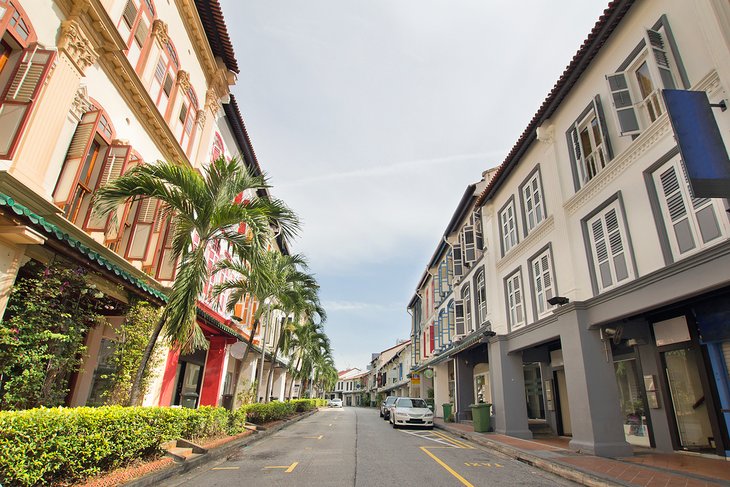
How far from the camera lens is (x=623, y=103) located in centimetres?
949

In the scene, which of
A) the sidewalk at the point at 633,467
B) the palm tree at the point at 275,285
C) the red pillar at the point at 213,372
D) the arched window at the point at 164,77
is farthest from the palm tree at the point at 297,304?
the sidewalk at the point at 633,467

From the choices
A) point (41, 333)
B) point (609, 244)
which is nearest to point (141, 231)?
point (41, 333)

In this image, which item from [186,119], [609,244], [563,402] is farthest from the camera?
[563,402]

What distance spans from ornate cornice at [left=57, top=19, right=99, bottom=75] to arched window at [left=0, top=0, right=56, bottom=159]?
0.70 meters

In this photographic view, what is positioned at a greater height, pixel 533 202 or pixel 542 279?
pixel 533 202

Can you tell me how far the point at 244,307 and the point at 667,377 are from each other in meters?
19.7

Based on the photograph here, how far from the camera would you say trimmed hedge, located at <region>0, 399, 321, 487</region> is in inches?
177

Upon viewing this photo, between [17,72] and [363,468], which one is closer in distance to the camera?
[17,72]

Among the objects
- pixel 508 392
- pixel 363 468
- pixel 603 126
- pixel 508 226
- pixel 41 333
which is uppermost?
pixel 508 226

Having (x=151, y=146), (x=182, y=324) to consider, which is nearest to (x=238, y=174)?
(x=182, y=324)

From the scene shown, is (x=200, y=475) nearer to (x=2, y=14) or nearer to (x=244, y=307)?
(x=2, y=14)

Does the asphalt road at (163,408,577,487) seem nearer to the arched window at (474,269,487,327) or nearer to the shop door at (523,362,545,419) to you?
the shop door at (523,362,545,419)

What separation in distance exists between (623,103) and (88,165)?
12753 mm

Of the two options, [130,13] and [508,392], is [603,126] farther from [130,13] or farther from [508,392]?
[130,13]
